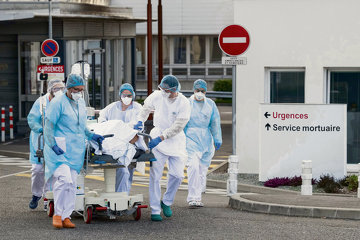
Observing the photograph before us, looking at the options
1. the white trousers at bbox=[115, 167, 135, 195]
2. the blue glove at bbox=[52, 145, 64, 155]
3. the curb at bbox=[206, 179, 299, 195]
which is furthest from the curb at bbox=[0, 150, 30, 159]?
the blue glove at bbox=[52, 145, 64, 155]

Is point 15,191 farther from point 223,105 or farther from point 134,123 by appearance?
point 223,105

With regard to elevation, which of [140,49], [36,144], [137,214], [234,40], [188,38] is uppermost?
[188,38]

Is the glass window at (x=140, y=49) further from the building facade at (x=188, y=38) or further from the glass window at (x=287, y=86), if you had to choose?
the glass window at (x=287, y=86)

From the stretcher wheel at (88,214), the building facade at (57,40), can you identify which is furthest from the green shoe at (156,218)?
the building facade at (57,40)

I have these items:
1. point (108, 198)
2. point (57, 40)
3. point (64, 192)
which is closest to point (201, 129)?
point (108, 198)

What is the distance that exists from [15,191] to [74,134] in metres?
4.90

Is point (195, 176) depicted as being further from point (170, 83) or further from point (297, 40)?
point (297, 40)

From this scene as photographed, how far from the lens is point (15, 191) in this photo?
52.1ft

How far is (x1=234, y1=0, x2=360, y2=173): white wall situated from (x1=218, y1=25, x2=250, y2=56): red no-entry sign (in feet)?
11.9

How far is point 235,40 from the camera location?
1512 cm

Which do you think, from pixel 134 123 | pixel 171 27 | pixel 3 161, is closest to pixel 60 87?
pixel 134 123

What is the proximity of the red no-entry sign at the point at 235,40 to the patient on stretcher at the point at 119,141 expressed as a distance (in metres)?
3.72

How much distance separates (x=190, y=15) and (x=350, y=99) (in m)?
43.4

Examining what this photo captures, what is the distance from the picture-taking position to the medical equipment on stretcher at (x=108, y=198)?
1139 centimetres
